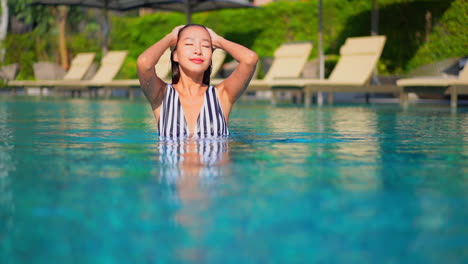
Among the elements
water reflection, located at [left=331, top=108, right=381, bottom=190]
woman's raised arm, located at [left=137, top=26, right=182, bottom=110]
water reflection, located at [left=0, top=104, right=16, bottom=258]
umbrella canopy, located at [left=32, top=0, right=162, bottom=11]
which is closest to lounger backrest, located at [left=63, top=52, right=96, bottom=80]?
umbrella canopy, located at [left=32, top=0, right=162, bottom=11]

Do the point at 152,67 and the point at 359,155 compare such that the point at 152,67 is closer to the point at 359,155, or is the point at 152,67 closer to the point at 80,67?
the point at 359,155

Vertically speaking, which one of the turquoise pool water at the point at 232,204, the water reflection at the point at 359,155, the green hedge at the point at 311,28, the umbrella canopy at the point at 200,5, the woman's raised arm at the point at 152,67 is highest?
the umbrella canopy at the point at 200,5

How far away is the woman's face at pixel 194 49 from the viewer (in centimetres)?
371

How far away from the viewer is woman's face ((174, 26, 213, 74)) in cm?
371

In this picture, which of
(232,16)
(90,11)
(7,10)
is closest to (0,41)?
(7,10)

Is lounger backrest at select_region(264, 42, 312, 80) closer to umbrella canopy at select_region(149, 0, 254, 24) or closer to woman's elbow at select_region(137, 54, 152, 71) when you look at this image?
umbrella canopy at select_region(149, 0, 254, 24)

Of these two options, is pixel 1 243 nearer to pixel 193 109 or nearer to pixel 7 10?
pixel 193 109

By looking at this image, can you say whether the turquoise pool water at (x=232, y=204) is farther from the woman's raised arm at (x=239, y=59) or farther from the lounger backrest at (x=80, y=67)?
the lounger backrest at (x=80, y=67)

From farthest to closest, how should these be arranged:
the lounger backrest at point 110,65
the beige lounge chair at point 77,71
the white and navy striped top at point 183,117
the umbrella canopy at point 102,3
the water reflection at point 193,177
Answer: 1. the umbrella canopy at point 102,3
2. the beige lounge chair at point 77,71
3. the lounger backrest at point 110,65
4. the white and navy striped top at point 183,117
5. the water reflection at point 193,177

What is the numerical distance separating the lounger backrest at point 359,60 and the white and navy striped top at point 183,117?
7.38 m

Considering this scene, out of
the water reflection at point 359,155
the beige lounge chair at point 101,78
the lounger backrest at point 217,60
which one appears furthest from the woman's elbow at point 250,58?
the beige lounge chair at point 101,78

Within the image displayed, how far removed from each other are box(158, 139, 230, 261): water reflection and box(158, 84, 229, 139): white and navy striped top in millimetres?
73

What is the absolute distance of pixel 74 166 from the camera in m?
2.97

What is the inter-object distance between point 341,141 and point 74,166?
2118 mm
